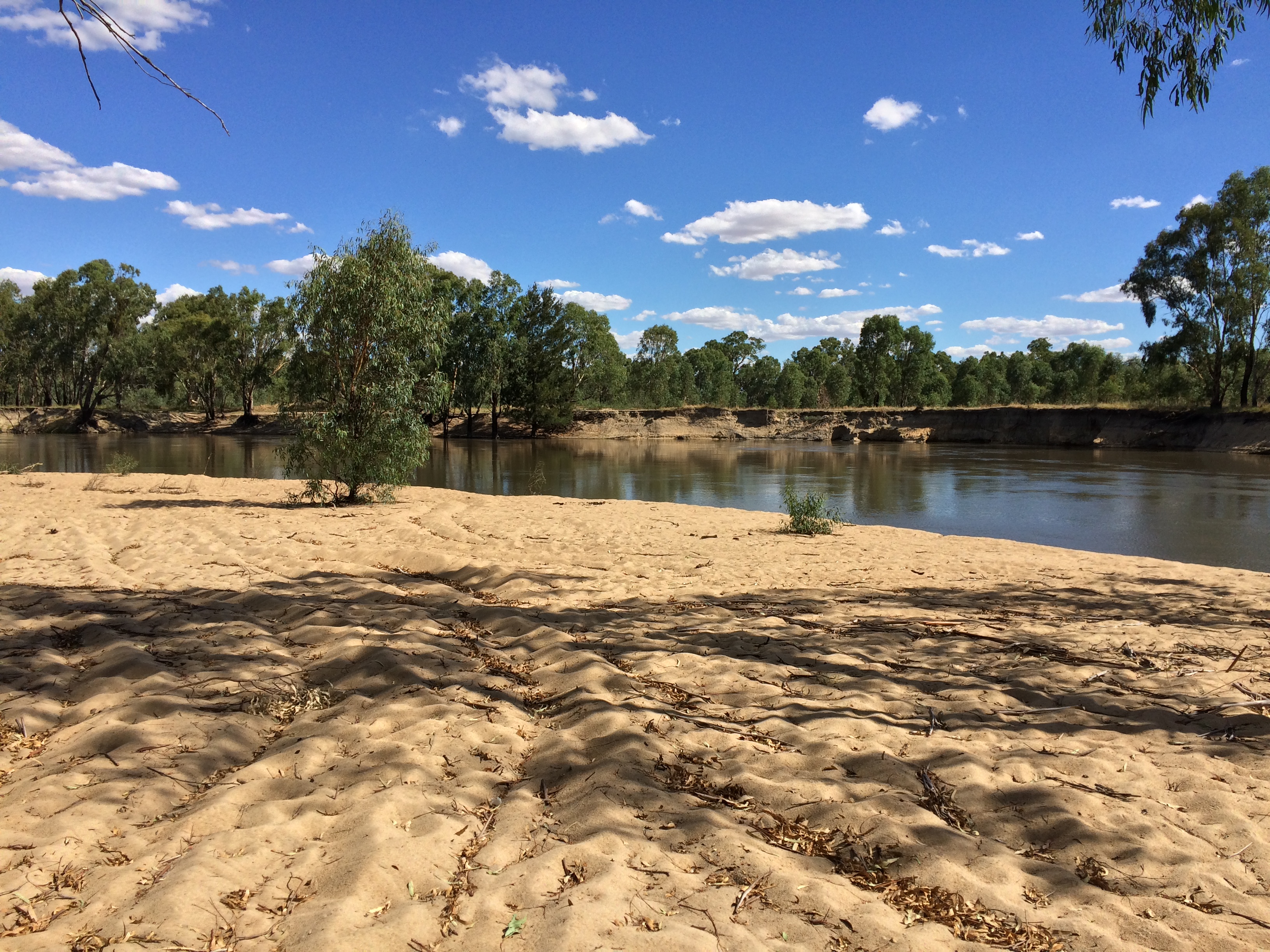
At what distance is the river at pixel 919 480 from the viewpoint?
16.3m

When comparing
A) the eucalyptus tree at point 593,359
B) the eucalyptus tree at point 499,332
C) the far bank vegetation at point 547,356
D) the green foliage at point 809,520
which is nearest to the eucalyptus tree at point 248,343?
the far bank vegetation at point 547,356

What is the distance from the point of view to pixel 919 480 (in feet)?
92.6

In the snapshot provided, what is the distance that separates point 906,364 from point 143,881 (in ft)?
276

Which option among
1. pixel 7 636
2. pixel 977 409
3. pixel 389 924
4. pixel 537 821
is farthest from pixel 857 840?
pixel 977 409

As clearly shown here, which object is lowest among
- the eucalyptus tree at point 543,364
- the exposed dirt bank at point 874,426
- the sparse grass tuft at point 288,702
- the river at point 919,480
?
the river at point 919,480

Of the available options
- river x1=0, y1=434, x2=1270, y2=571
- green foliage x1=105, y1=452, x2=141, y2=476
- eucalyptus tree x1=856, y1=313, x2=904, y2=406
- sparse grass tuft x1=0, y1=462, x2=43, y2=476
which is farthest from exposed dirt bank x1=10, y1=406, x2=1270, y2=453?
sparse grass tuft x1=0, y1=462, x2=43, y2=476

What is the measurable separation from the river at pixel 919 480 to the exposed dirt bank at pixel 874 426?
2.53 meters

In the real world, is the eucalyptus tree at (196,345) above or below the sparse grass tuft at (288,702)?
above

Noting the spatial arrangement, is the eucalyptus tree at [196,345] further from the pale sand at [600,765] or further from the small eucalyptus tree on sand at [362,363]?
the pale sand at [600,765]

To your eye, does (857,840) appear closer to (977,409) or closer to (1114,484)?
(1114,484)

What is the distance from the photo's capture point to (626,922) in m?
2.17

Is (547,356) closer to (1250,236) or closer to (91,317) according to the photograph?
(91,317)

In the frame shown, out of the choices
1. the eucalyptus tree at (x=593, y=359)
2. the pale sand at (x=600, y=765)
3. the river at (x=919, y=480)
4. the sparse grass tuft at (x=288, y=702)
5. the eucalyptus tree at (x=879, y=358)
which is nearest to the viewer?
the pale sand at (x=600, y=765)

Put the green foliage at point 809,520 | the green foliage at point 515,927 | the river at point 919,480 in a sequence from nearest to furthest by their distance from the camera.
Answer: the green foliage at point 515,927, the green foliage at point 809,520, the river at point 919,480
